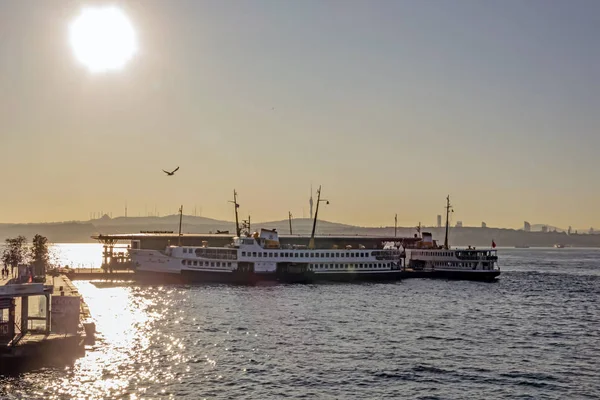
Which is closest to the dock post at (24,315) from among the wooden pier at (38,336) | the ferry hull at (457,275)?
the wooden pier at (38,336)

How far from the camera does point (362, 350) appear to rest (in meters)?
47.4

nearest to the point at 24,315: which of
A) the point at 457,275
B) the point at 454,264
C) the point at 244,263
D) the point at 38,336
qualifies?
the point at 38,336

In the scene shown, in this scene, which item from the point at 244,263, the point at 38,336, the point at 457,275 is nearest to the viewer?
the point at 38,336

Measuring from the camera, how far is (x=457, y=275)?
118312 millimetres

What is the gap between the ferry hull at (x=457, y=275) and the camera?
383 ft

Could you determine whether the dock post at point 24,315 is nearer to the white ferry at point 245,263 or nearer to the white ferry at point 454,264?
the white ferry at point 245,263

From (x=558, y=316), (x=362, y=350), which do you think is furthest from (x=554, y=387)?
(x=558, y=316)

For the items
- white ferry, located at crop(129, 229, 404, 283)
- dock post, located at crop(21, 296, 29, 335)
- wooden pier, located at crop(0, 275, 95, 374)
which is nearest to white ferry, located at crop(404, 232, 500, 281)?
white ferry, located at crop(129, 229, 404, 283)

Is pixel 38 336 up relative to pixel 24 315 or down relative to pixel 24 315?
down

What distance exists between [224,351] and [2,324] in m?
15.3

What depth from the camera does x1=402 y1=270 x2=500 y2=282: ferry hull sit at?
383ft

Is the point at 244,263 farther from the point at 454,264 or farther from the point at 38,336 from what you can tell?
the point at 38,336

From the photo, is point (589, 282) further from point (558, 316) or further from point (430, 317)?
point (430, 317)

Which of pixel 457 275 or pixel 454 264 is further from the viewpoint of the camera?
pixel 454 264
